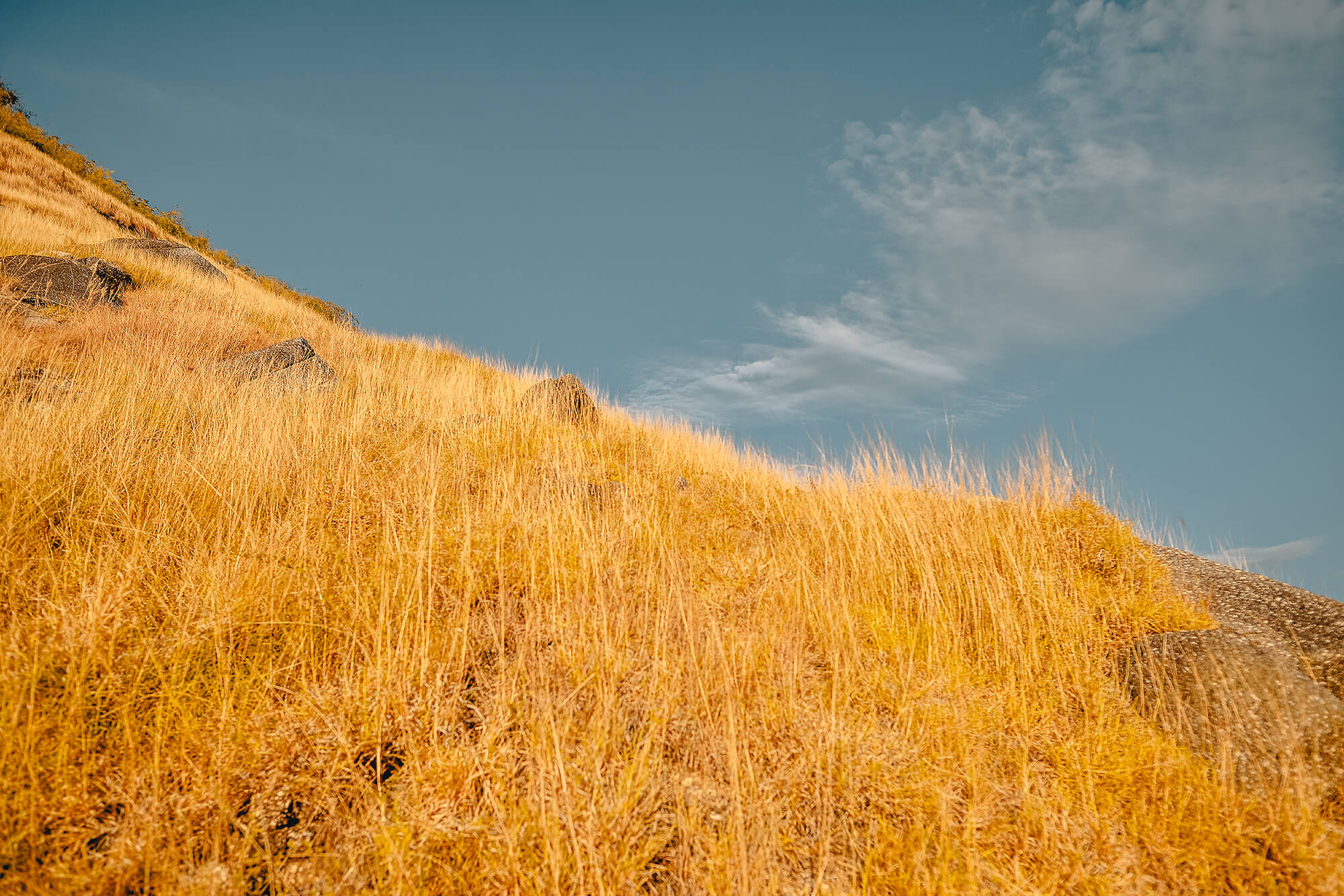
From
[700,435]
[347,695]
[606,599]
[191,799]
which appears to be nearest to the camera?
[191,799]

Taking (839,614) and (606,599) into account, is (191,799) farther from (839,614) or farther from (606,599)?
(839,614)

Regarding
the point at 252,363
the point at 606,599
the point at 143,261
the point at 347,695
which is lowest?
the point at 347,695

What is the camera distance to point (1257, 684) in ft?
11.0

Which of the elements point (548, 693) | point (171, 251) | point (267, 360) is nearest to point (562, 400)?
point (267, 360)

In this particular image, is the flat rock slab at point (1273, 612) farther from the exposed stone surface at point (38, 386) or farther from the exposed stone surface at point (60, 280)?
the exposed stone surface at point (60, 280)

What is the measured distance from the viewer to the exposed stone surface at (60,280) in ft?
28.2

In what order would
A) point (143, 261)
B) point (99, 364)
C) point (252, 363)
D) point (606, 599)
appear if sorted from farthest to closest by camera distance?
point (143, 261) → point (252, 363) → point (99, 364) → point (606, 599)

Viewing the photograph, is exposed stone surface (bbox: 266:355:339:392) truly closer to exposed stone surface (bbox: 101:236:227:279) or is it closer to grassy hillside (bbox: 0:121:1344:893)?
grassy hillside (bbox: 0:121:1344:893)

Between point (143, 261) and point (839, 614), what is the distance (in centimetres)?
1615

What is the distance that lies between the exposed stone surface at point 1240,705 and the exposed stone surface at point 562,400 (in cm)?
677

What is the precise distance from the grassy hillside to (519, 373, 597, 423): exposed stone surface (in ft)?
10.1

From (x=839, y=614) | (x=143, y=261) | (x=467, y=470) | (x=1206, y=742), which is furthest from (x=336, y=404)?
(x=143, y=261)

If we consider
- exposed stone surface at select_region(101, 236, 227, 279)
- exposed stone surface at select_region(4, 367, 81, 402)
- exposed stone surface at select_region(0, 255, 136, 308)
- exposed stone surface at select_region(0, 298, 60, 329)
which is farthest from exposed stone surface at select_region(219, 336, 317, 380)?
exposed stone surface at select_region(101, 236, 227, 279)

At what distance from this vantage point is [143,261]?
12.4m
